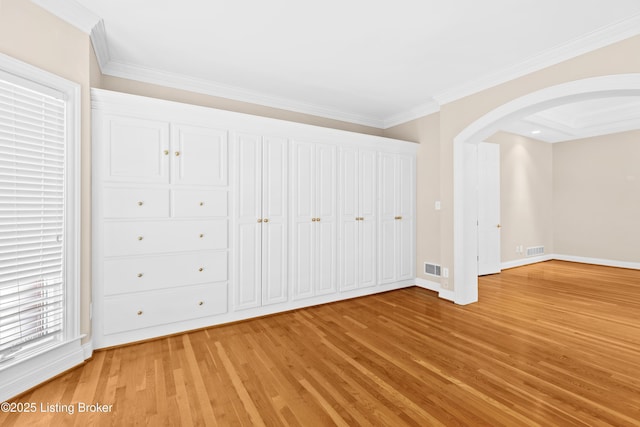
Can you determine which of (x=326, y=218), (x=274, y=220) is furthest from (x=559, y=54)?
(x=274, y=220)

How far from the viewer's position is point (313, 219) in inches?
143

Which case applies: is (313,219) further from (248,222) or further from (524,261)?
(524,261)

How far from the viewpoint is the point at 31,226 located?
2.05 metres

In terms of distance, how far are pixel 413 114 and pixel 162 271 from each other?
4.17m

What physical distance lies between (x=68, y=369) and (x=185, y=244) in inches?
50.0

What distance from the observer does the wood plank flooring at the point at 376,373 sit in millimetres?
1725

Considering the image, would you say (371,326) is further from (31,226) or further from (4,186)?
(4,186)

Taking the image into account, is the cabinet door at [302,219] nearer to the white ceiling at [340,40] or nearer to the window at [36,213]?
the white ceiling at [340,40]

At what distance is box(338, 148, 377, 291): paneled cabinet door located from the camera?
3.88 metres

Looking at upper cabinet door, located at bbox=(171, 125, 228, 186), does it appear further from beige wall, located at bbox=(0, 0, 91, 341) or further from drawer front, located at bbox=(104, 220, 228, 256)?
beige wall, located at bbox=(0, 0, 91, 341)

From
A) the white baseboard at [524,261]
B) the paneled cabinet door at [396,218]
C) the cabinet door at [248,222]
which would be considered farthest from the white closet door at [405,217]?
the white baseboard at [524,261]

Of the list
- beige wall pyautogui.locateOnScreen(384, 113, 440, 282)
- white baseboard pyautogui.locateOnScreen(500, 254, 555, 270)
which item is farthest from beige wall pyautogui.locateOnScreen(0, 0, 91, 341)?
white baseboard pyautogui.locateOnScreen(500, 254, 555, 270)

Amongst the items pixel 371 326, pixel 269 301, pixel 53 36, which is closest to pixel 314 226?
pixel 269 301

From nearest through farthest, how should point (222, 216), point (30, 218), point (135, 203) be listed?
point (30, 218)
point (135, 203)
point (222, 216)
